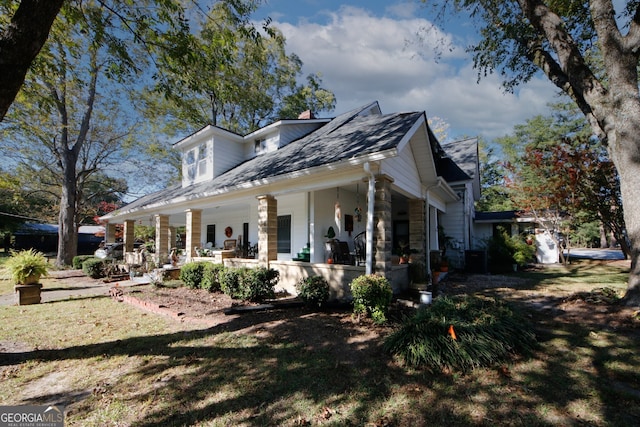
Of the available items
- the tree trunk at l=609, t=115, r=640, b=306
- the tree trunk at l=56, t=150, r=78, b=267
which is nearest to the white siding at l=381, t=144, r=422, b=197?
the tree trunk at l=609, t=115, r=640, b=306

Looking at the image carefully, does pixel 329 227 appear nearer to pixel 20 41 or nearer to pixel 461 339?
pixel 461 339

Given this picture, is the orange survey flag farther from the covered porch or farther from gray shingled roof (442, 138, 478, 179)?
gray shingled roof (442, 138, 478, 179)

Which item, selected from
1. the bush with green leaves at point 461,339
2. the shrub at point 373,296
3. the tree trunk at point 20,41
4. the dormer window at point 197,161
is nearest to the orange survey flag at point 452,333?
the bush with green leaves at point 461,339

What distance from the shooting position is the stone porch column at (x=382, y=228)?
640 cm

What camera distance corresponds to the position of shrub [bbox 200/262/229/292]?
9.11 meters

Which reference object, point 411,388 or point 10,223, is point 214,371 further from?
point 10,223

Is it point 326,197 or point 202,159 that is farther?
point 202,159

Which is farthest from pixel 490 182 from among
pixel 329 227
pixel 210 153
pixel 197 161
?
pixel 197 161

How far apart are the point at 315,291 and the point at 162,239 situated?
36.7ft

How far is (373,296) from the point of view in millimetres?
5789

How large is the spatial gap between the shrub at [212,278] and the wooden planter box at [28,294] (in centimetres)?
456

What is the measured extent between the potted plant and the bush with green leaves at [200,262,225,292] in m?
4.59

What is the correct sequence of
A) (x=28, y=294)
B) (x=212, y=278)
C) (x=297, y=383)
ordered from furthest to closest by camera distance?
1. (x=212, y=278)
2. (x=28, y=294)
3. (x=297, y=383)

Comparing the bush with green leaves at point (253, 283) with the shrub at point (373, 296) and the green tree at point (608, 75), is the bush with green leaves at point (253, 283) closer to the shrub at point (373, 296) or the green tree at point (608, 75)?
the shrub at point (373, 296)
